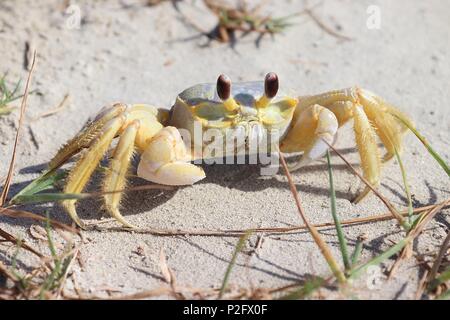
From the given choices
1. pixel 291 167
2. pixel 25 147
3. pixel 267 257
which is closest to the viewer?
pixel 267 257

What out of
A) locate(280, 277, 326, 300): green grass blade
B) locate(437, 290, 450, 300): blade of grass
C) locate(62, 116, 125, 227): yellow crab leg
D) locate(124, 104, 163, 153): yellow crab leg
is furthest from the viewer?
locate(124, 104, 163, 153): yellow crab leg

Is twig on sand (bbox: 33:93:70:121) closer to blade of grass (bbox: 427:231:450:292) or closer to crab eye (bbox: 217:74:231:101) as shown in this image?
crab eye (bbox: 217:74:231:101)

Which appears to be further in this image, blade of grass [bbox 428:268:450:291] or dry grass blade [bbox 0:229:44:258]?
dry grass blade [bbox 0:229:44:258]

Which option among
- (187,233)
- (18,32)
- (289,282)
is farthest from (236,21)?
(289,282)

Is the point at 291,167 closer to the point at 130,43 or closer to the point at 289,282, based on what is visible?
the point at 289,282

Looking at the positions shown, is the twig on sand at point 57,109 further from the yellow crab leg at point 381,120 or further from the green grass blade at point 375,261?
the green grass blade at point 375,261

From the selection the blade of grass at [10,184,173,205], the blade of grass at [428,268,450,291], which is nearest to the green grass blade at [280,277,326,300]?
the blade of grass at [428,268,450,291]
